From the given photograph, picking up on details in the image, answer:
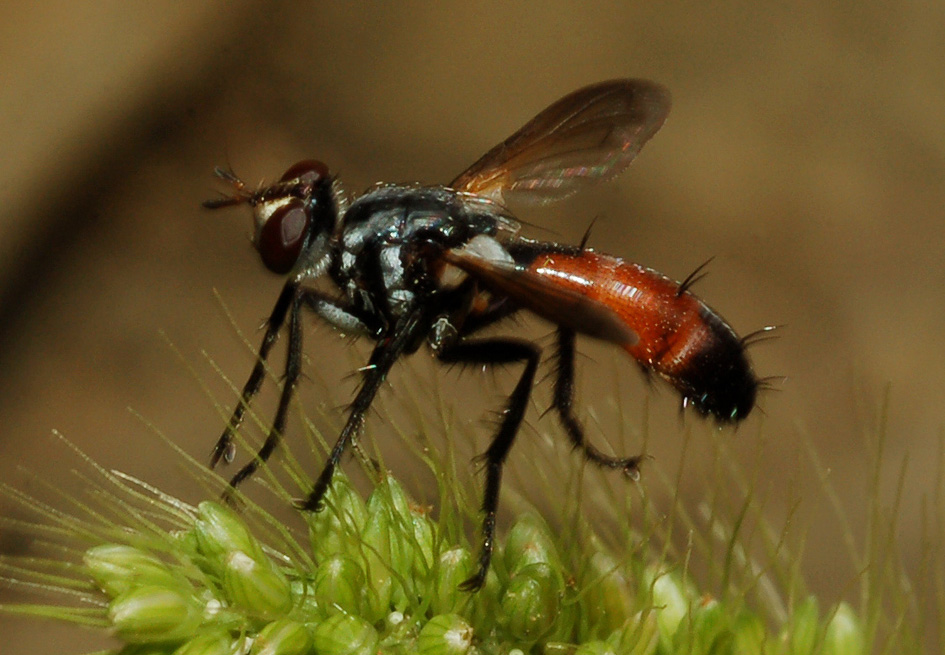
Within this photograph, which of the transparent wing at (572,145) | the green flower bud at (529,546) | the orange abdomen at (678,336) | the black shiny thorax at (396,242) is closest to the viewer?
the green flower bud at (529,546)

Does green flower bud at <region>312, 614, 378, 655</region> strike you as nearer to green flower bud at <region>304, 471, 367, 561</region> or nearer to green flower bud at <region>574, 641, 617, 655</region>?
green flower bud at <region>304, 471, 367, 561</region>

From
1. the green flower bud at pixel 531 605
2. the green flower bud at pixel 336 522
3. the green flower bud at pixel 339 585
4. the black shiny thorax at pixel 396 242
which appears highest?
the black shiny thorax at pixel 396 242

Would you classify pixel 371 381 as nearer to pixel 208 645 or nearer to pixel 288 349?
pixel 288 349

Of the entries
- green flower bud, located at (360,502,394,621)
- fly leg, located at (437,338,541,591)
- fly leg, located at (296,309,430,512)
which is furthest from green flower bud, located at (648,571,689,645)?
fly leg, located at (296,309,430,512)

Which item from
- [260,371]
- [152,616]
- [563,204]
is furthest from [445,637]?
[563,204]

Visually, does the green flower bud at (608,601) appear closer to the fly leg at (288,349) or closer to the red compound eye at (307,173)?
the fly leg at (288,349)

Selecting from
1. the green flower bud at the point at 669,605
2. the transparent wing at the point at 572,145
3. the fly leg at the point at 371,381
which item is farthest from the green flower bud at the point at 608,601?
the transparent wing at the point at 572,145
